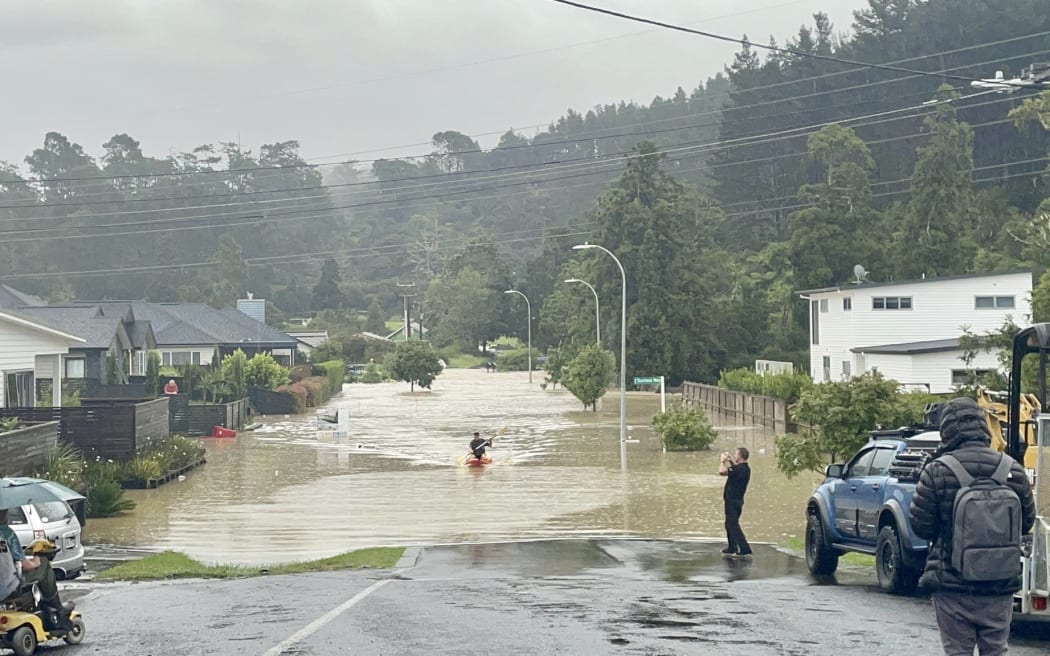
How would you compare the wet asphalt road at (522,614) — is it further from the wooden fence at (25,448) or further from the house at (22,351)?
the house at (22,351)

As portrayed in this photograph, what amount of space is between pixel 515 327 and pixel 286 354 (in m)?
51.6

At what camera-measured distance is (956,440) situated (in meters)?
7.96

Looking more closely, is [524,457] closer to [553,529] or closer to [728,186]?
[553,529]

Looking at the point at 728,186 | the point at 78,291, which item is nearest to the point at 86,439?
the point at 728,186

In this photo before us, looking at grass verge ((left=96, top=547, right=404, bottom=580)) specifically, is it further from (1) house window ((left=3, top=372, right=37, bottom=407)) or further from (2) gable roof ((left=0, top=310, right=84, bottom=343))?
(1) house window ((left=3, top=372, right=37, bottom=407))

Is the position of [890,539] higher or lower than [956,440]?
lower

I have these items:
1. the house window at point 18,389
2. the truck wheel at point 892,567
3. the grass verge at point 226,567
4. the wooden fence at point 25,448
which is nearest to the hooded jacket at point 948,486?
the truck wheel at point 892,567

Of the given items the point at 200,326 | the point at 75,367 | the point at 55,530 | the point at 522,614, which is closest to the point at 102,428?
the point at 55,530

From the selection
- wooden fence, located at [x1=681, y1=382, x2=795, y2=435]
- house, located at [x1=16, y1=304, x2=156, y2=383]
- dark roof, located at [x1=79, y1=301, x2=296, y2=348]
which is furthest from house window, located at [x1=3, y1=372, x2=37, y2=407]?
dark roof, located at [x1=79, y1=301, x2=296, y2=348]

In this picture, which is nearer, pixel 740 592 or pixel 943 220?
pixel 740 592

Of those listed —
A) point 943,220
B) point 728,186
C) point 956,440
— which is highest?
point 728,186

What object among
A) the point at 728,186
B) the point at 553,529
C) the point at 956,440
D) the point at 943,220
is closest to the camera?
the point at 956,440

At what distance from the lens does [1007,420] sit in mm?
16500

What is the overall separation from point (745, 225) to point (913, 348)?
66.6m
